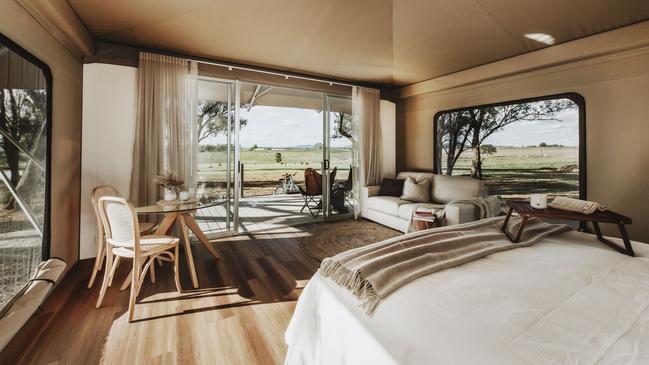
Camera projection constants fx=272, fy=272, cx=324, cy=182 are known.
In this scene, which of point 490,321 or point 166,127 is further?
point 166,127

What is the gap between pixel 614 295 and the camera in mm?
972

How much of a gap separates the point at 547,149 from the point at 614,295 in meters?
3.80

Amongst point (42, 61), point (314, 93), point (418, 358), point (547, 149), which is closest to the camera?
point (418, 358)

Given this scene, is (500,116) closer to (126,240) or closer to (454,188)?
(454,188)

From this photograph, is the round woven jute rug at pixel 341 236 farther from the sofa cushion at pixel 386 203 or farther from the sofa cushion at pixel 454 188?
the sofa cushion at pixel 454 188

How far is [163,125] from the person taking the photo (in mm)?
3387

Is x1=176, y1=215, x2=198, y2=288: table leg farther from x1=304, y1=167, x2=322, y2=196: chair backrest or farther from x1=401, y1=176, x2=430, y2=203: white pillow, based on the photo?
x1=401, y1=176, x2=430, y2=203: white pillow

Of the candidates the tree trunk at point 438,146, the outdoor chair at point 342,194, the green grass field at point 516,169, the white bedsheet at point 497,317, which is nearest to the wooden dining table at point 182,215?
the green grass field at point 516,169

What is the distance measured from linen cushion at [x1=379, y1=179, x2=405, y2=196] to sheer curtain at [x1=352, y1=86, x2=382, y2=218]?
14.7 inches

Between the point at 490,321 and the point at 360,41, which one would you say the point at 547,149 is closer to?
the point at 360,41

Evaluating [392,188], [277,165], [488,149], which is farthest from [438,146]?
[277,165]

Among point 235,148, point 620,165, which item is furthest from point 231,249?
point 620,165

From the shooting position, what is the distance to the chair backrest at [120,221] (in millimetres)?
1968

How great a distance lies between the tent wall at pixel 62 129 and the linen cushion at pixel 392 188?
4.25m
